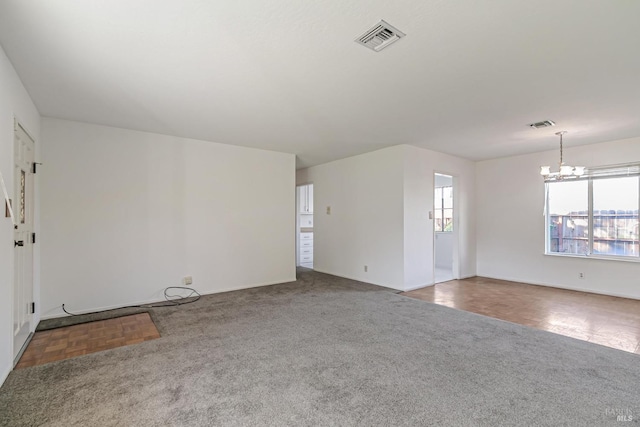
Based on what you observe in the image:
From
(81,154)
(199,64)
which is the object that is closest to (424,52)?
(199,64)

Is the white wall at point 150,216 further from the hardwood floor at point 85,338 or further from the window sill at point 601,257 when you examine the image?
the window sill at point 601,257

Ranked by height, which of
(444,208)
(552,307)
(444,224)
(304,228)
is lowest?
(552,307)

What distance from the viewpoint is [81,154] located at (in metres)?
3.94

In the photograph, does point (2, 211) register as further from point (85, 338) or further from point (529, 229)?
point (529, 229)

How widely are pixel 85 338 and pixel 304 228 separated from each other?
18.2 feet

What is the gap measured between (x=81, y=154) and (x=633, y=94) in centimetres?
639

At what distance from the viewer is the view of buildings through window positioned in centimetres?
477

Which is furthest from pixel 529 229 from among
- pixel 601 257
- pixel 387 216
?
pixel 387 216

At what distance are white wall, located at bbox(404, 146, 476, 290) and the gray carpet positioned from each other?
70.3 inches

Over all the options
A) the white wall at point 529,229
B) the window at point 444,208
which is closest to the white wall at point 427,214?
the white wall at point 529,229

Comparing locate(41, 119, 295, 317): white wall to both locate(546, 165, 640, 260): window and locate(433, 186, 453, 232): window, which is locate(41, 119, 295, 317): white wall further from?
locate(546, 165, 640, 260): window

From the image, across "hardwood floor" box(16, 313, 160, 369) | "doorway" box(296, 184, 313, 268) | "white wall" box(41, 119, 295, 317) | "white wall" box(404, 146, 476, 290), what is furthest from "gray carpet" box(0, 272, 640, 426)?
"doorway" box(296, 184, 313, 268)

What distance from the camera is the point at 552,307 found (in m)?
4.19

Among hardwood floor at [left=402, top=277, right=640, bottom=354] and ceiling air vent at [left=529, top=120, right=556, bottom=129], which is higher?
ceiling air vent at [left=529, top=120, right=556, bottom=129]
